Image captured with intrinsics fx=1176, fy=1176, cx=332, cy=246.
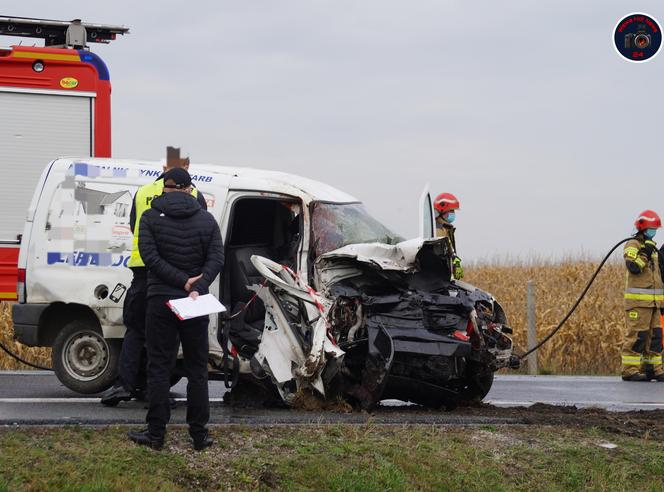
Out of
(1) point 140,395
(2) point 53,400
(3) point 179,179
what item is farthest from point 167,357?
(2) point 53,400

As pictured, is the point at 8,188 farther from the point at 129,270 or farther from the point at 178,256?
the point at 178,256

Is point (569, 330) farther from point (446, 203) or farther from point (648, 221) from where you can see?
point (446, 203)

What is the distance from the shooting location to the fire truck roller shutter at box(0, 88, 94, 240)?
1388cm

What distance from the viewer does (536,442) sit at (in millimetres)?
8547

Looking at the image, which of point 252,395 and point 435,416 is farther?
point 252,395

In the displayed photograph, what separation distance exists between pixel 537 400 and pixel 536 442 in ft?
11.4

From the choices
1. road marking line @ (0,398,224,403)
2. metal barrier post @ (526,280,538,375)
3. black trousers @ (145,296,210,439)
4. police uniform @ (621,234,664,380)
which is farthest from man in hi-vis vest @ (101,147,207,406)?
metal barrier post @ (526,280,538,375)

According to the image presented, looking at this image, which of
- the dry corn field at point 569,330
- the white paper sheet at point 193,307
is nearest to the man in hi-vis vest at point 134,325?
the white paper sheet at point 193,307

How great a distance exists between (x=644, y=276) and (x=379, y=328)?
6859mm

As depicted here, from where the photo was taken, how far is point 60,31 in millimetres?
14828

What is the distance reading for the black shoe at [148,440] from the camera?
7.63 metres

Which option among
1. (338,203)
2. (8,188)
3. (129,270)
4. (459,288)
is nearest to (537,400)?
(459,288)

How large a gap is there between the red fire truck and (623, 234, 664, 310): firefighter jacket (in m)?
6.83

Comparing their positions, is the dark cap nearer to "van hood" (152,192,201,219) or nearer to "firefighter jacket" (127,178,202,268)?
"van hood" (152,192,201,219)
